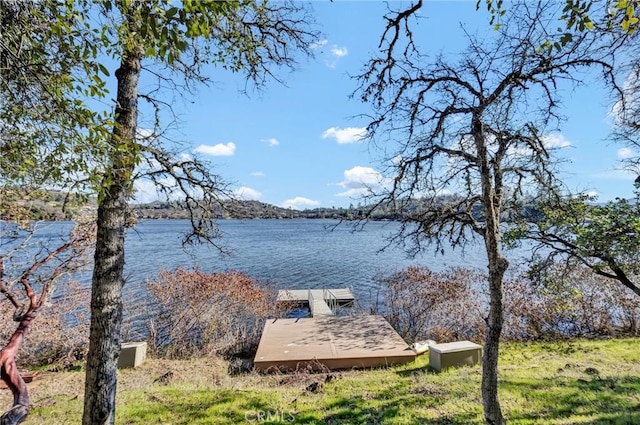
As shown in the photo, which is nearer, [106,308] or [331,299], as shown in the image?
[106,308]

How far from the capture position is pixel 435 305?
10.6 m

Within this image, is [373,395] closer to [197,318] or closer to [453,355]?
[453,355]

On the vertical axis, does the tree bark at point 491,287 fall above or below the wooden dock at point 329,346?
above

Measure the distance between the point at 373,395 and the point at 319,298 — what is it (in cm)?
923

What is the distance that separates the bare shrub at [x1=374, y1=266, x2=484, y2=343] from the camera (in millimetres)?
10258

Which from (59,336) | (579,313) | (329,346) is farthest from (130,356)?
(579,313)

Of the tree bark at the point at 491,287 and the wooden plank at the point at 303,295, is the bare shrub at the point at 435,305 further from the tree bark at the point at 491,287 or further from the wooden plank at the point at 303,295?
the tree bark at the point at 491,287

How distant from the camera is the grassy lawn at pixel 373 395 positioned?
4.36 metres

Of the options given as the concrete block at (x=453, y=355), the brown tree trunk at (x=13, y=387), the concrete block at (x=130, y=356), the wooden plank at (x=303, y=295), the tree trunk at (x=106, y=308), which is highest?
the tree trunk at (x=106, y=308)

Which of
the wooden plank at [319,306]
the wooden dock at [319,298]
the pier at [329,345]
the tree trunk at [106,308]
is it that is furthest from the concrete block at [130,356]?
the wooden dock at [319,298]

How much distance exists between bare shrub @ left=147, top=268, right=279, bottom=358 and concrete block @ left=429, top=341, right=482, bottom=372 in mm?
5263

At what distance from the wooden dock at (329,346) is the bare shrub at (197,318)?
1.17 metres

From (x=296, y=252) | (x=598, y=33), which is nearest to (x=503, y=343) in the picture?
(x=598, y=33)

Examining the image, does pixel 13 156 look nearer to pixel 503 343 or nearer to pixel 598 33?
pixel 598 33
